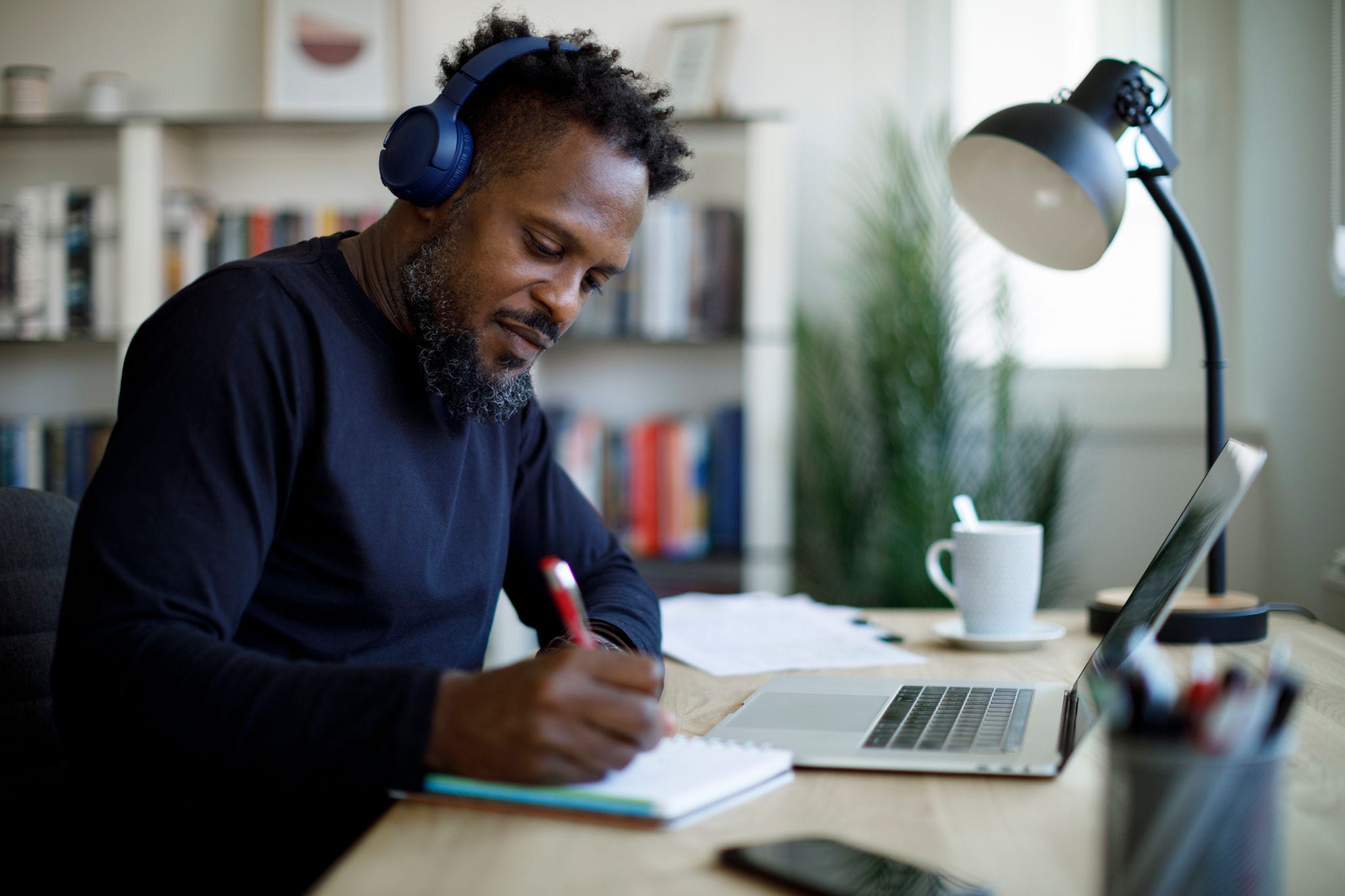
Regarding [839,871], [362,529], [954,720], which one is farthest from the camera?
[362,529]

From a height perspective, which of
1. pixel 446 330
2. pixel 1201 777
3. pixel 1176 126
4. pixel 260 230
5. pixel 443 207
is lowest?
pixel 1201 777

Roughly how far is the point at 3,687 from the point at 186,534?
426 mm

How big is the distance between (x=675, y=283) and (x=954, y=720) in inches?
74.0

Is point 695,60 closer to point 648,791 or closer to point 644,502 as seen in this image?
point 644,502

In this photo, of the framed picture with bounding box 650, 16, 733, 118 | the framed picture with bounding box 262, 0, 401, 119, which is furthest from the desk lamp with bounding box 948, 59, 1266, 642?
the framed picture with bounding box 262, 0, 401, 119

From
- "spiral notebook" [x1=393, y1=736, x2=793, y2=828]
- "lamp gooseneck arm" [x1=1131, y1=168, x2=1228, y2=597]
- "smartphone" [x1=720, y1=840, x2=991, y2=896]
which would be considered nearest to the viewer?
"smartphone" [x1=720, y1=840, x2=991, y2=896]

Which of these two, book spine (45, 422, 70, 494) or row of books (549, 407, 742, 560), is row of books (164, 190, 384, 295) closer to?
book spine (45, 422, 70, 494)

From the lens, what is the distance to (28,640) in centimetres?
108

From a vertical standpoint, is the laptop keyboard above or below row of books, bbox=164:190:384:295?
below

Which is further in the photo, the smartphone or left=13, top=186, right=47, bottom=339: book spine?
left=13, top=186, right=47, bottom=339: book spine

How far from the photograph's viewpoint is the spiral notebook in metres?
0.65

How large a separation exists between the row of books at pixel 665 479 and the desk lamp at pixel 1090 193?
1.31 metres

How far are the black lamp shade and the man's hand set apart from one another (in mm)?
780

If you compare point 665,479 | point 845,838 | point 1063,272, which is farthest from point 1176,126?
point 845,838
